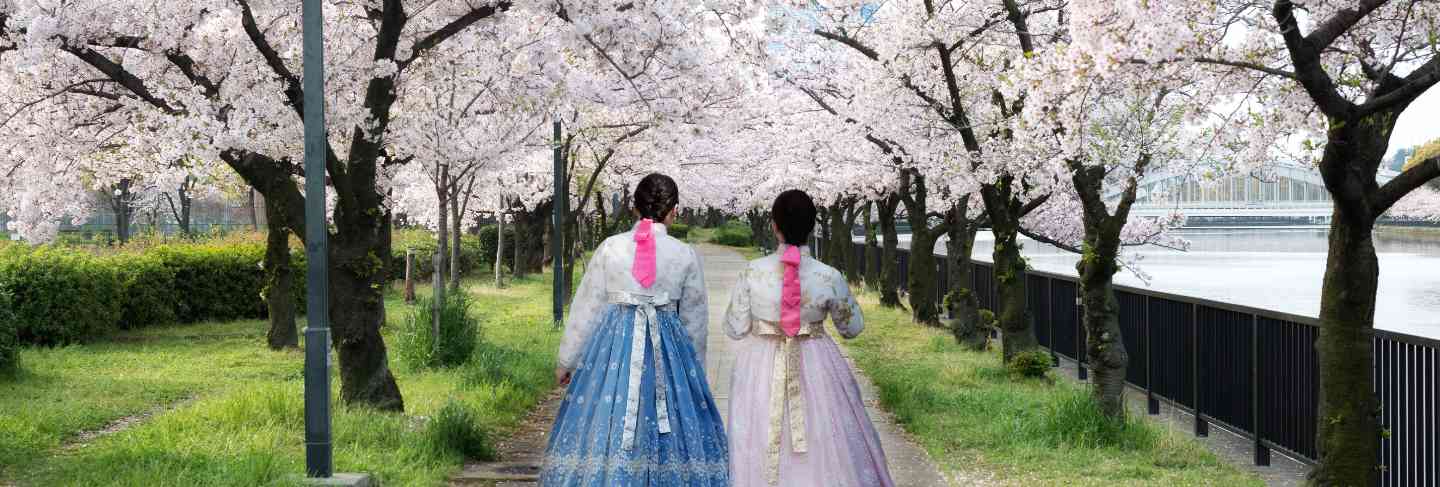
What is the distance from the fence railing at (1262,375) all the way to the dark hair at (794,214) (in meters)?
3.43

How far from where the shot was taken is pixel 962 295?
60.6 ft

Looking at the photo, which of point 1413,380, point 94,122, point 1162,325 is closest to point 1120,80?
point 1413,380

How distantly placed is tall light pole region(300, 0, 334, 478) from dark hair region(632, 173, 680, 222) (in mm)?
1896

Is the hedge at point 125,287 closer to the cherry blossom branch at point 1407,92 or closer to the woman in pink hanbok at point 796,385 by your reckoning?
the woman in pink hanbok at point 796,385

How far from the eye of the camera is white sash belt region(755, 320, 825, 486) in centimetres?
615

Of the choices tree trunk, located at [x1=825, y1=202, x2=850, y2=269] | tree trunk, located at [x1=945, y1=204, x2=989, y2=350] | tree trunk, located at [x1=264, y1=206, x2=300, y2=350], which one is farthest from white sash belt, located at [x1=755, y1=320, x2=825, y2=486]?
tree trunk, located at [x1=825, y1=202, x2=850, y2=269]

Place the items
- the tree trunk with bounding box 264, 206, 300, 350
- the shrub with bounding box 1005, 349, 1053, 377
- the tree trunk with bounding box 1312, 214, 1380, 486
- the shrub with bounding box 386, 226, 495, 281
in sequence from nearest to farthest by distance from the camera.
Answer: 1. the tree trunk with bounding box 1312, 214, 1380, 486
2. the shrub with bounding box 1005, 349, 1053, 377
3. the tree trunk with bounding box 264, 206, 300, 350
4. the shrub with bounding box 386, 226, 495, 281

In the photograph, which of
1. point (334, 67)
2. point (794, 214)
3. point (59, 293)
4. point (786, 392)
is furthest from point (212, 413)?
point (59, 293)

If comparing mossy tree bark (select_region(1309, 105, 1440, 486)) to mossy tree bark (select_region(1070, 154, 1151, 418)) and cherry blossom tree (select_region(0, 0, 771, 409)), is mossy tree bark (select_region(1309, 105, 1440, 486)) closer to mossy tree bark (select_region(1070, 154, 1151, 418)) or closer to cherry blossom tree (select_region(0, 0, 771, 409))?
mossy tree bark (select_region(1070, 154, 1151, 418))

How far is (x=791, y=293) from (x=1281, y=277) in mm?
44476

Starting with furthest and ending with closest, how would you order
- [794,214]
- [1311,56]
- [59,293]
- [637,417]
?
[59,293]
[1311,56]
[637,417]
[794,214]

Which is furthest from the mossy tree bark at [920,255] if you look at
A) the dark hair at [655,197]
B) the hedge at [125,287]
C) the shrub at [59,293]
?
the dark hair at [655,197]

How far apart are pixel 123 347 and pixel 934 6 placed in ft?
33.9

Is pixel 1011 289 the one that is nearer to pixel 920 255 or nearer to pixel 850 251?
pixel 920 255
